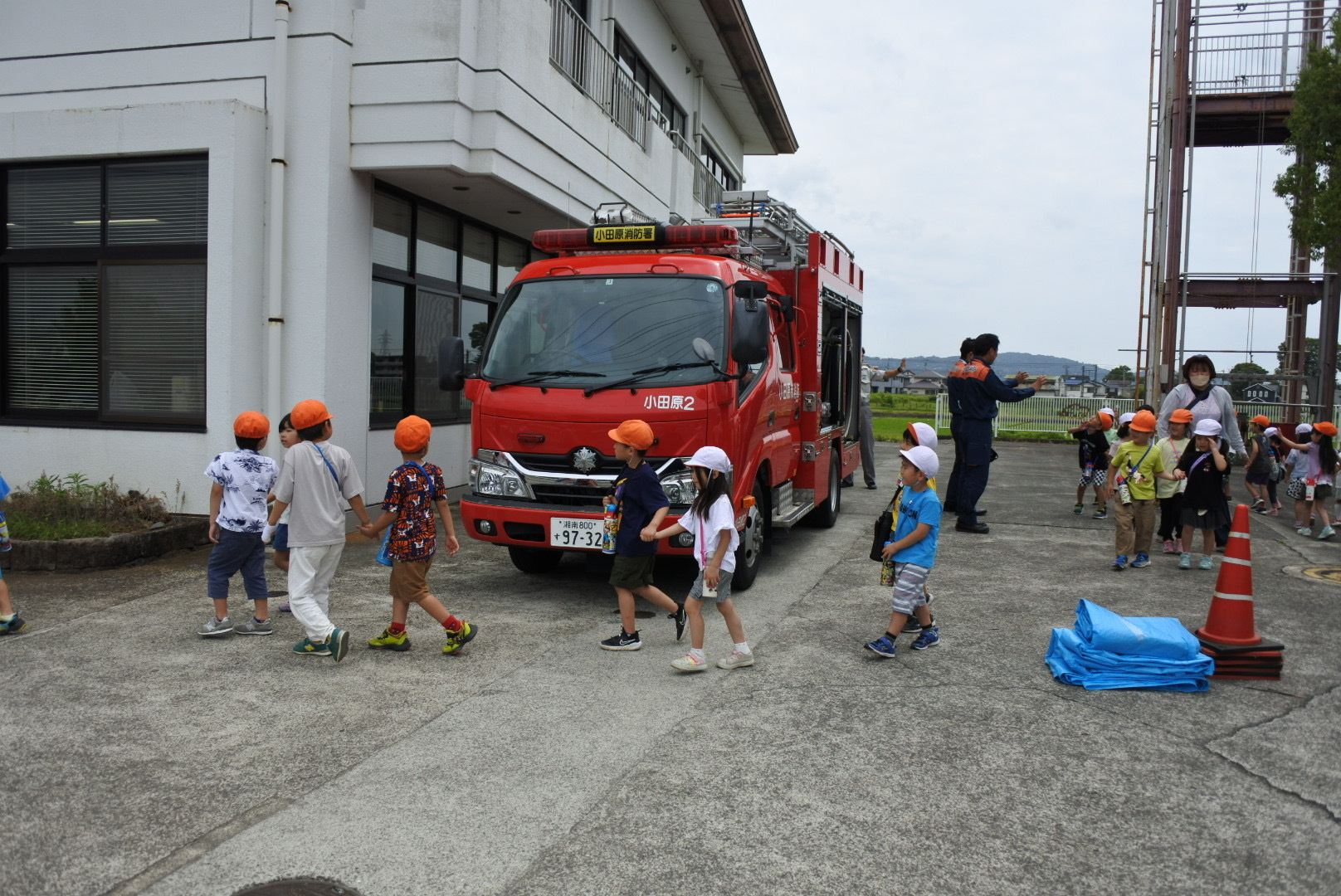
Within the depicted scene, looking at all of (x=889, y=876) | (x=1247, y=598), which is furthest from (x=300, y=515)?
(x=1247, y=598)

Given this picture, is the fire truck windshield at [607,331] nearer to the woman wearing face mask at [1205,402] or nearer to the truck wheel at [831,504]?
the truck wheel at [831,504]

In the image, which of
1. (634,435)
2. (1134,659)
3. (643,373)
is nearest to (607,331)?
(643,373)

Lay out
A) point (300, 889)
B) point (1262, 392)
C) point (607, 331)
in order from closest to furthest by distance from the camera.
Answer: point (300, 889) → point (607, 331) → point (1262, 392)

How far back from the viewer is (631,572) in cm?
584

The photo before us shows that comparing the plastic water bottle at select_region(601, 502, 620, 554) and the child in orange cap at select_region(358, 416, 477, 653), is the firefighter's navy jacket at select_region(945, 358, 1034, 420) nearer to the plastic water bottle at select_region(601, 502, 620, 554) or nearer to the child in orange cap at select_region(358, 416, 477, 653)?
the plastic water bottle at select_region(601, 502, 620, 554)

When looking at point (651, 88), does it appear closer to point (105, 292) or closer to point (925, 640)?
point (105, 292)

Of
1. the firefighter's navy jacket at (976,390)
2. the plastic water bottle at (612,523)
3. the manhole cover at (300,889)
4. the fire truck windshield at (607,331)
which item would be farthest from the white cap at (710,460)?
the firefighter's navy jacket at (976,390)

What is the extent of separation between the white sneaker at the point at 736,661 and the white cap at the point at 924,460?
143 centimetres

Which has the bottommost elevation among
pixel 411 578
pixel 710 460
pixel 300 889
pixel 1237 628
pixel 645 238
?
pixel 300 889

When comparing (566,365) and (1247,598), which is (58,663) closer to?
(566,365)

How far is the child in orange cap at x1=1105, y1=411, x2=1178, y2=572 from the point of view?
8555 millimetres

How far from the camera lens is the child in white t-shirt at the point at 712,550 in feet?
17.8

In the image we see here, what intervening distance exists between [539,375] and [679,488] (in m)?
1.36

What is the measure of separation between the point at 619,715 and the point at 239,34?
816 centimetres
